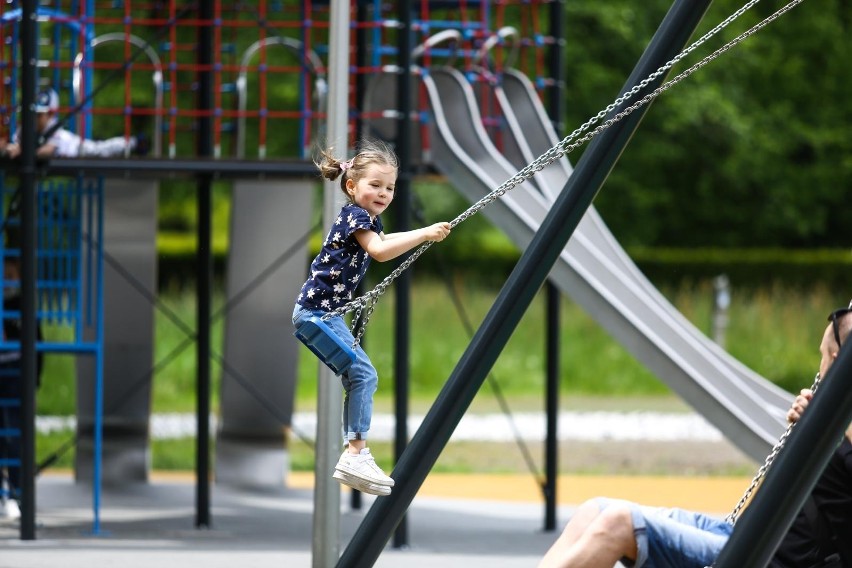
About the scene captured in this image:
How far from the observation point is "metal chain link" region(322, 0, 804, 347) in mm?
5266

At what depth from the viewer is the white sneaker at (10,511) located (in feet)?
32.8

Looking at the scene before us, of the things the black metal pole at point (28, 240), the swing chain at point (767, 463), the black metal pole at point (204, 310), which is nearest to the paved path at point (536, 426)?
the black metal pole at point (204, 310)

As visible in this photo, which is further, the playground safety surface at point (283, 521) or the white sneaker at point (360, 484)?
the playground safety surface at point (283, 521)

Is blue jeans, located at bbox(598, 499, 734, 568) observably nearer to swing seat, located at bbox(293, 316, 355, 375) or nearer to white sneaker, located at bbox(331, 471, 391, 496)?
white sneaker, located at bbox(331, 471, 391, 496)

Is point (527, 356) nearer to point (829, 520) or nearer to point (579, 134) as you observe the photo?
point (579, 134)

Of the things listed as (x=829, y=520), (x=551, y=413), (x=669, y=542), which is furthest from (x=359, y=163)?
(x=551, y=413)

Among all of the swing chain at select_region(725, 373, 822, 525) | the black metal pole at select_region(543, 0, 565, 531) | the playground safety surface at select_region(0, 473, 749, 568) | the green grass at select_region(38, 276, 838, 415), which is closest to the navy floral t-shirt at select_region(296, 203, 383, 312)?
the swing chain at select_region(725, 373, 822, 525)

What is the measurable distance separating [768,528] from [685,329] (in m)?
4.11

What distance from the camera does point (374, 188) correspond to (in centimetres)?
529

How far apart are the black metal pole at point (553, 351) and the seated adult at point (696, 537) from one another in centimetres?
487

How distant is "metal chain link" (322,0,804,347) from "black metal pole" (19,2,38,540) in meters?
3.46

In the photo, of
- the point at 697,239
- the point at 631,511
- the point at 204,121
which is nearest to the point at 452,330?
the point at 697,239

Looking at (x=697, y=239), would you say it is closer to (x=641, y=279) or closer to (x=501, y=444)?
(x=501, y=444)

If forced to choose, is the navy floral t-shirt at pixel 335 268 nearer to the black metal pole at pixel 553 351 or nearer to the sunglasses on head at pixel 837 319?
the sunglasses on head at pixel 837 319
